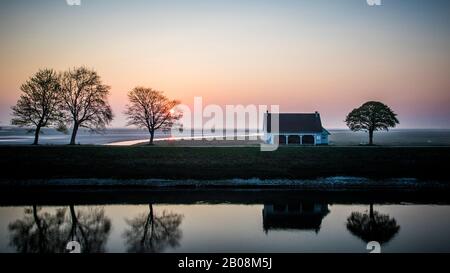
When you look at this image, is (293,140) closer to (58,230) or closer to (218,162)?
(218,162)

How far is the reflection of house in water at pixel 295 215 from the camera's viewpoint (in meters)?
21.2

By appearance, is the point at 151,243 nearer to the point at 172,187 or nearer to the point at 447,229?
the point at 172,187

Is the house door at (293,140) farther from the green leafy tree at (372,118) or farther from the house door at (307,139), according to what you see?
the green leafy tree at (372,118)

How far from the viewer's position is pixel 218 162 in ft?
130

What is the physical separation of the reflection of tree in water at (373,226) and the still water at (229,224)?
6cm

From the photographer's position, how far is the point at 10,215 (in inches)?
948

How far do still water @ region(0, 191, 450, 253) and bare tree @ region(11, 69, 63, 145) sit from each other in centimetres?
2502

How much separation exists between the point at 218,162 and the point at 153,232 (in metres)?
20.0

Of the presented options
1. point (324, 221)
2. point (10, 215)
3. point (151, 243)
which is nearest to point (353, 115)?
point (324, 221)

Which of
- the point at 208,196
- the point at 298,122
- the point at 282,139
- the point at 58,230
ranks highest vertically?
the point at 298,122

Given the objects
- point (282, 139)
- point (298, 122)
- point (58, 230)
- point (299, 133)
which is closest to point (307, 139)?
point (299, 133)
